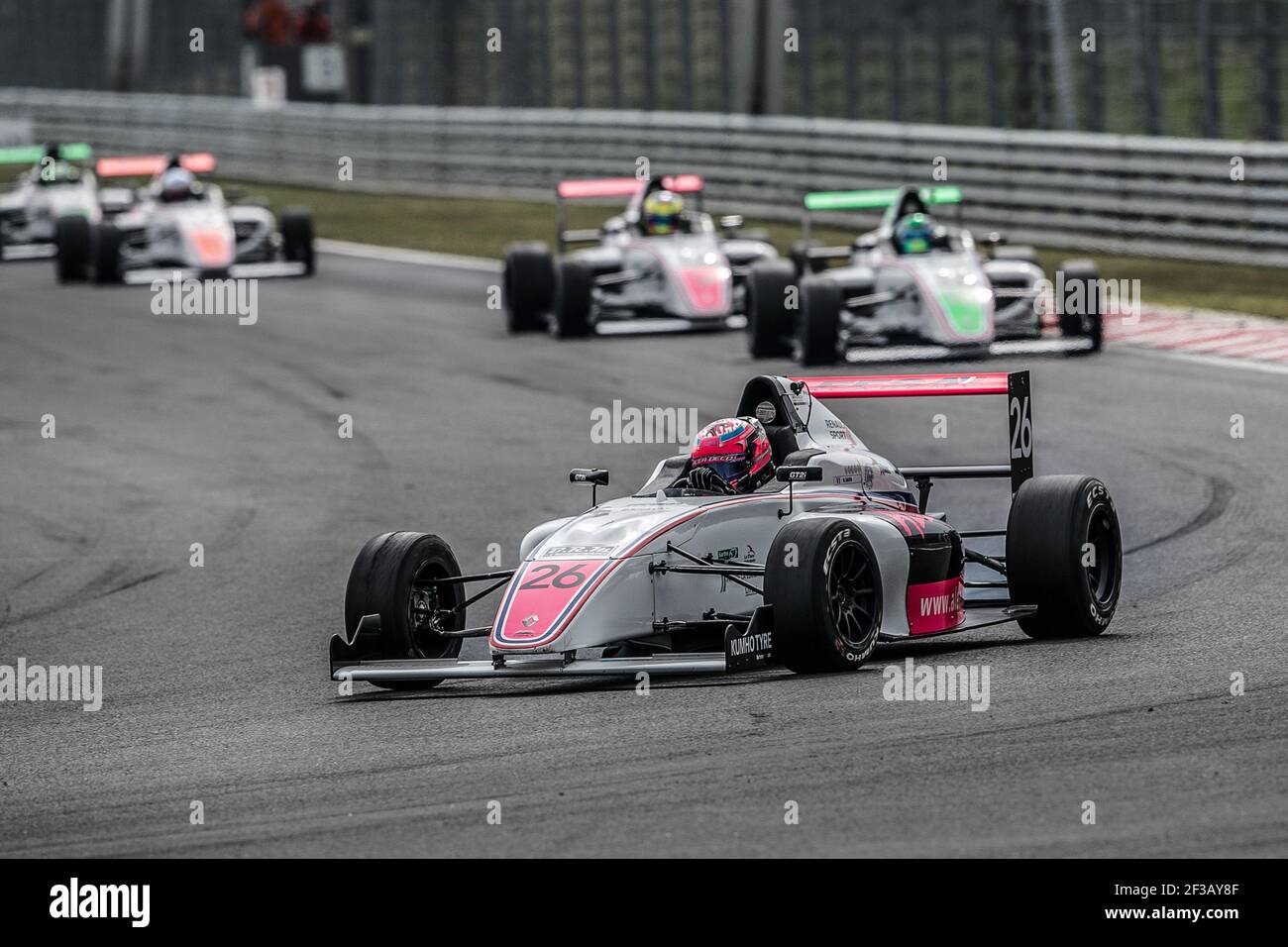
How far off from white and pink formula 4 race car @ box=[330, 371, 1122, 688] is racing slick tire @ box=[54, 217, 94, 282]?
19.3 metres

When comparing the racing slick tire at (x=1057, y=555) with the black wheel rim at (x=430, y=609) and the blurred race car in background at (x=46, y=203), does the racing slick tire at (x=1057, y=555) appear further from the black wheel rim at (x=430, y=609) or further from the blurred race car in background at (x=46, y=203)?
the blurred race car in background at (x=46, y=203)

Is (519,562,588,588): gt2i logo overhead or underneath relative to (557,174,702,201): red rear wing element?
underneath

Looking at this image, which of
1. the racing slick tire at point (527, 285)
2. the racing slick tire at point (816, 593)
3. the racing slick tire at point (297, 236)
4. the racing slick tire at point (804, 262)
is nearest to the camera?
the racing slick tire at point (816, 593)

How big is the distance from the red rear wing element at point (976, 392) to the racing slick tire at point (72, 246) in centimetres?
1915

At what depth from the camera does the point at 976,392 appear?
10.9 metres

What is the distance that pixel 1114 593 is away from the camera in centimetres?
1062

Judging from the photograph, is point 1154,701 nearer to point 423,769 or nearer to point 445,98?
point 423,769

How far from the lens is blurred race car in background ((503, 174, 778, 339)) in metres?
22.5

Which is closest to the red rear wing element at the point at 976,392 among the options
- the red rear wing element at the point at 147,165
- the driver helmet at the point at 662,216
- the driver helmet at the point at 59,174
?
the driver helmet at the point at 662,216

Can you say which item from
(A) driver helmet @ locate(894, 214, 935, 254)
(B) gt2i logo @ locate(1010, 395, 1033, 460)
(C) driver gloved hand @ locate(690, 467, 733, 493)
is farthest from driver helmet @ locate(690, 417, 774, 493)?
(A) driver helmet @ locate(894, 214, 935, 254)

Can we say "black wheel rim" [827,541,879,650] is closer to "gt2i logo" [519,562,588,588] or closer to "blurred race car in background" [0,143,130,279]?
"gt2i logo" [519,562,588,588]

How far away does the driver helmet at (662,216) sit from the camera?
2330cm

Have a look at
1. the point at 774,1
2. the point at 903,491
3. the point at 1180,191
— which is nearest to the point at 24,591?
the point at 903,491

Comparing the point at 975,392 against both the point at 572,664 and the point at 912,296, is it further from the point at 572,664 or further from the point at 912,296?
the point at 912,296
